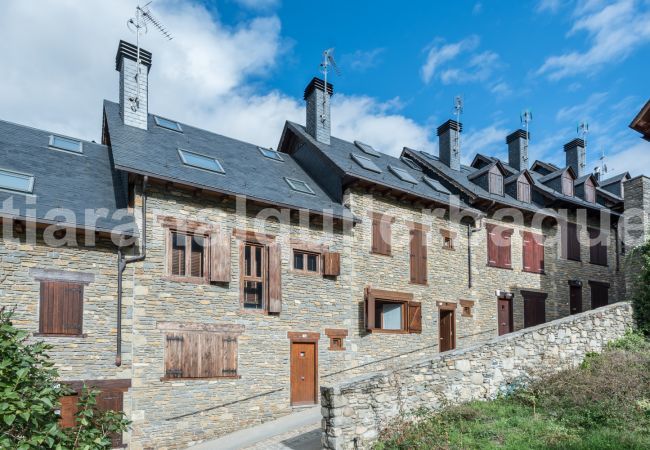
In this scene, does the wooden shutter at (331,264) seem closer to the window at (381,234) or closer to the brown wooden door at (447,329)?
the window at (381,234)

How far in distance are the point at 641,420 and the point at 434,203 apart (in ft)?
31.8

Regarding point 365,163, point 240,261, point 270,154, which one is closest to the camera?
point 240,261

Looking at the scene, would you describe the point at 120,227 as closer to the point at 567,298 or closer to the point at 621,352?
the point at 621,352

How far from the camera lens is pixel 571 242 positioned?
2133cm

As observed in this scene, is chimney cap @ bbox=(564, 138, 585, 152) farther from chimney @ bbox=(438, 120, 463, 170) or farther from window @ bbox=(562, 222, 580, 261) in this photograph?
chimney @ bbox=(438, 120, 463, 170)

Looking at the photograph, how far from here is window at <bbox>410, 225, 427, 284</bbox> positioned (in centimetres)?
1669

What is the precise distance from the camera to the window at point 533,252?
1997cm

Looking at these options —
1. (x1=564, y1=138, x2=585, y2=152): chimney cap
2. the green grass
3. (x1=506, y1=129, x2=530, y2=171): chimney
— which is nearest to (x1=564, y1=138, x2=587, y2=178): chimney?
(x1=564, y1=138, x2=585, y2=152): chimney cap

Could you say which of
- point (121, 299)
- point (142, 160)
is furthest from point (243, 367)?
point (142, 160)

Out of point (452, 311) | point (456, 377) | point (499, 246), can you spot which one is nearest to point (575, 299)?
point (499, 246)

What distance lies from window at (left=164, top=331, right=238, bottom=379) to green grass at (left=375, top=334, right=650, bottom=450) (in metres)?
4.66

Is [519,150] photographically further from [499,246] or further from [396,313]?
[396,313]

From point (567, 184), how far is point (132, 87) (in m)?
17.9

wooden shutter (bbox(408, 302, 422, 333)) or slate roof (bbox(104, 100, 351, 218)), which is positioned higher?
slate roof (bbox(104, 100, 351, 218))
